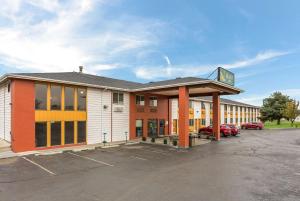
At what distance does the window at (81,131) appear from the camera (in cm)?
1763

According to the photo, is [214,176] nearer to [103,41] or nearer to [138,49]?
[103,41]

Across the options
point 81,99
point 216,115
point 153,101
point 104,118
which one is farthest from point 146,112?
point 81,99

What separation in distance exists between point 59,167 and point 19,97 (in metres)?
6.76

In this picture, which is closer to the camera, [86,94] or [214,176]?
[214,176]

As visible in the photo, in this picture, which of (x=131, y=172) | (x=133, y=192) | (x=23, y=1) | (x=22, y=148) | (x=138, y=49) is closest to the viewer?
(x=133, y=192)

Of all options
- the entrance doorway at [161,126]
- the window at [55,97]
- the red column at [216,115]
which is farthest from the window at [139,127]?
the window at [55,97]

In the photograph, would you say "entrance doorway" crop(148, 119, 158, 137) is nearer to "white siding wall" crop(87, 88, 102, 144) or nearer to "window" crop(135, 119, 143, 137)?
"window" crop(135, 119, 143, 137)

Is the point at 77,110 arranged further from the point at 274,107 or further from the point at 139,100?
the point at 274,107

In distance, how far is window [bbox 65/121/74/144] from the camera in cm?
1680

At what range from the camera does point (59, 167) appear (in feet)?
35.6

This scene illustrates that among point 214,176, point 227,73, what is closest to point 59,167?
point 214,176

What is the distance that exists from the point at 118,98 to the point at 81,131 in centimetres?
518

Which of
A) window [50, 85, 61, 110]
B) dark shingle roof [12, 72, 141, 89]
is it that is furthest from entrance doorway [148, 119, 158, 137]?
window [50, 85, 61, 110]

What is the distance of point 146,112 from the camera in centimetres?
2434
